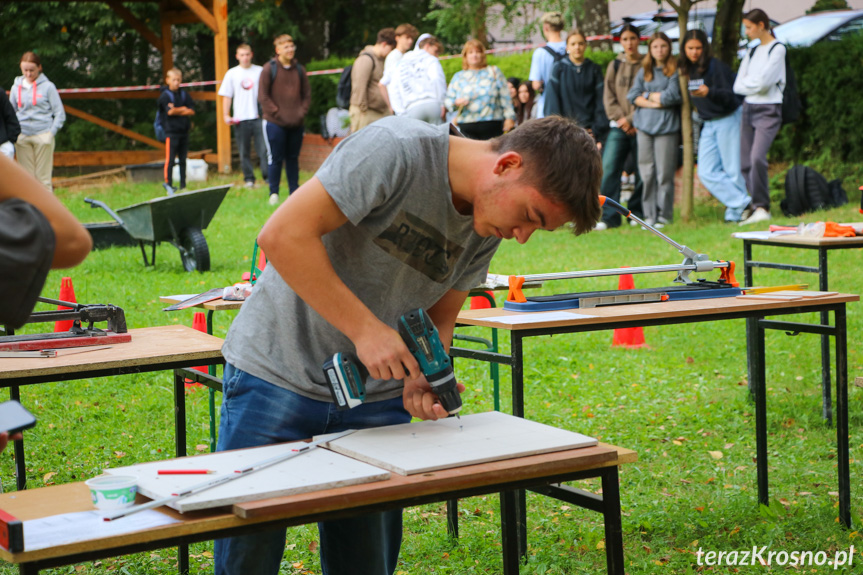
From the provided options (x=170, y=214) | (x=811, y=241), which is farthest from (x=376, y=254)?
(x=170, y=214)

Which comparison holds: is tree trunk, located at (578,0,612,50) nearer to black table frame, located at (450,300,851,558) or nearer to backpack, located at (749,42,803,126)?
backpack, located at (749,42,803,126)

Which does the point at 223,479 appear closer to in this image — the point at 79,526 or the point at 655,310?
the point at 79,526

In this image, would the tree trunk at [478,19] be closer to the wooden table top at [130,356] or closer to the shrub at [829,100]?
the shrub at [829,100]

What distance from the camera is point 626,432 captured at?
598cm

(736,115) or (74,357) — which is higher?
(736,115)

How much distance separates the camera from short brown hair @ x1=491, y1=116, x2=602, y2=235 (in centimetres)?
229

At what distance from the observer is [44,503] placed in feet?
6.77

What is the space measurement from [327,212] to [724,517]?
10.2ft

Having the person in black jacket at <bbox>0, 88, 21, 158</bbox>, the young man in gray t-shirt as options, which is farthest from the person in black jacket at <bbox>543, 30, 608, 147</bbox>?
the young man in gray t-shirt

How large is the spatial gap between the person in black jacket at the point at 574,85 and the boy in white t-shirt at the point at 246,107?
19.2 ft

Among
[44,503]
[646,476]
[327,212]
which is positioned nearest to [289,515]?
[44,503]

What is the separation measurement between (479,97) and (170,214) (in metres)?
4.36

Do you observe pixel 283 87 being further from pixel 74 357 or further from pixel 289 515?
pixel 289 515

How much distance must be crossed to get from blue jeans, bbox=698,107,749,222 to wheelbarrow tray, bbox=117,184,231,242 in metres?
6.01
